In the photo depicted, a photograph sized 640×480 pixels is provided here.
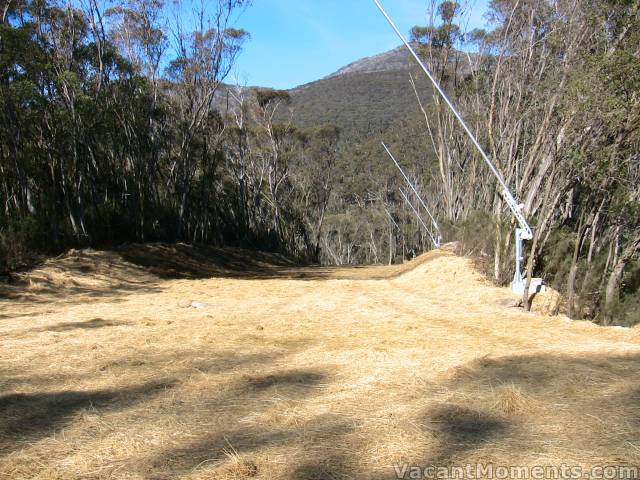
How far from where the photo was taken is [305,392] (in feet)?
11.2

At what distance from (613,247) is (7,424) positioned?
28.8 ft

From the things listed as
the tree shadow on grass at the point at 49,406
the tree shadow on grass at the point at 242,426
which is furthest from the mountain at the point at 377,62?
the tree shadow on grass at the point at 49,406

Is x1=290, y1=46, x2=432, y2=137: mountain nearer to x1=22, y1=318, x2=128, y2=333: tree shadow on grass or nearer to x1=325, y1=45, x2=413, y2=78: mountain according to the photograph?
x1=325, y1=45, x2=413, y2=78: mountain

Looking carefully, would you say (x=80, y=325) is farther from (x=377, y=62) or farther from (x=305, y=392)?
(x=377, y=62)

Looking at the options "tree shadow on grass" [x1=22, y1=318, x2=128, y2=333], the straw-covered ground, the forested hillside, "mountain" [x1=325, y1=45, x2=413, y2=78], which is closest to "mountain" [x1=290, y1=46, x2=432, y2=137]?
"mountain" [x1=325, y1=45, x2=413, y2=78]

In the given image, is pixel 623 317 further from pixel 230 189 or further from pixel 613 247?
pixel 230 189

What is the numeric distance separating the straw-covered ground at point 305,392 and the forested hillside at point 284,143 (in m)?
2.26

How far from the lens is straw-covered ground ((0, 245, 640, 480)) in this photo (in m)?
2.44

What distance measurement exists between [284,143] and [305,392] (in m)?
26.7

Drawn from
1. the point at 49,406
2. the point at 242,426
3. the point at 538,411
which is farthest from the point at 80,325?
the point at 538,411

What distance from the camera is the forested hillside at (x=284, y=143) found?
23.1 feet

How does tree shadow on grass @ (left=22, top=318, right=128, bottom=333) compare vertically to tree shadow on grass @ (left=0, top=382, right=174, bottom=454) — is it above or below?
below

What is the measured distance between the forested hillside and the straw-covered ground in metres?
2.26

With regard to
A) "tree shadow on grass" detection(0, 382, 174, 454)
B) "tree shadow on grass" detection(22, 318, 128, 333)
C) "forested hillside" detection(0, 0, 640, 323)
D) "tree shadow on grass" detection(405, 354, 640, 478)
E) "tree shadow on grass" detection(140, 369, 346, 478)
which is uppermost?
"forested hillside" detection(0, 0, 640, 323)
